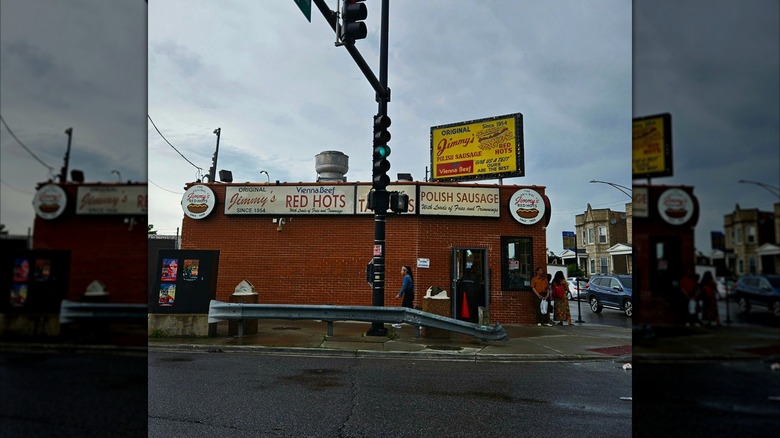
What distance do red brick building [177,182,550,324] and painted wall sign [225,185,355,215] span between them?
0.03 m

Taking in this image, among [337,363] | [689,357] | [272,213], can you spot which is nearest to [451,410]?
[337,363]

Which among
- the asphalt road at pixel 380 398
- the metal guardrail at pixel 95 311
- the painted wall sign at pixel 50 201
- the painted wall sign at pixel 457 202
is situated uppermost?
the painted wall sign at pixel 457 202

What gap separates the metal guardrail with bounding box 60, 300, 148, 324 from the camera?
66 cm

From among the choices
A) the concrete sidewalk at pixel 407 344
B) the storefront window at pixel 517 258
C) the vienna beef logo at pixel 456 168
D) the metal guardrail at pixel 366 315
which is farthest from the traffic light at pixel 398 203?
the vienna beef logo at pixel 456 168

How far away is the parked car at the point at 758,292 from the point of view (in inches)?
19.9

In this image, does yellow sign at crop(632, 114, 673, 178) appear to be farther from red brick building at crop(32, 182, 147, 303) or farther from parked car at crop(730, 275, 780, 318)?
red brick building at crop(32, 182, 147, 303)

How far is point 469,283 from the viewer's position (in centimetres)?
1173

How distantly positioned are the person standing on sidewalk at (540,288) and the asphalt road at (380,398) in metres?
5.21

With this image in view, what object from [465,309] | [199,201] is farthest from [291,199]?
[465,309]

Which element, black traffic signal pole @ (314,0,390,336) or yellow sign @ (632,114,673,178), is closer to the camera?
yellow sign @ (632,114,673,178)

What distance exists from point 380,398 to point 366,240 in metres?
8.73

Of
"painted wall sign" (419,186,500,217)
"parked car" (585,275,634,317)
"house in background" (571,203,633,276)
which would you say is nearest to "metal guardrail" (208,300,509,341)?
"house in background" (571,203,633,276)

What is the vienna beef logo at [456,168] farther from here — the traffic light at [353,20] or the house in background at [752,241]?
the house in background at [752,241]

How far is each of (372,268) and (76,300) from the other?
9.46 m
